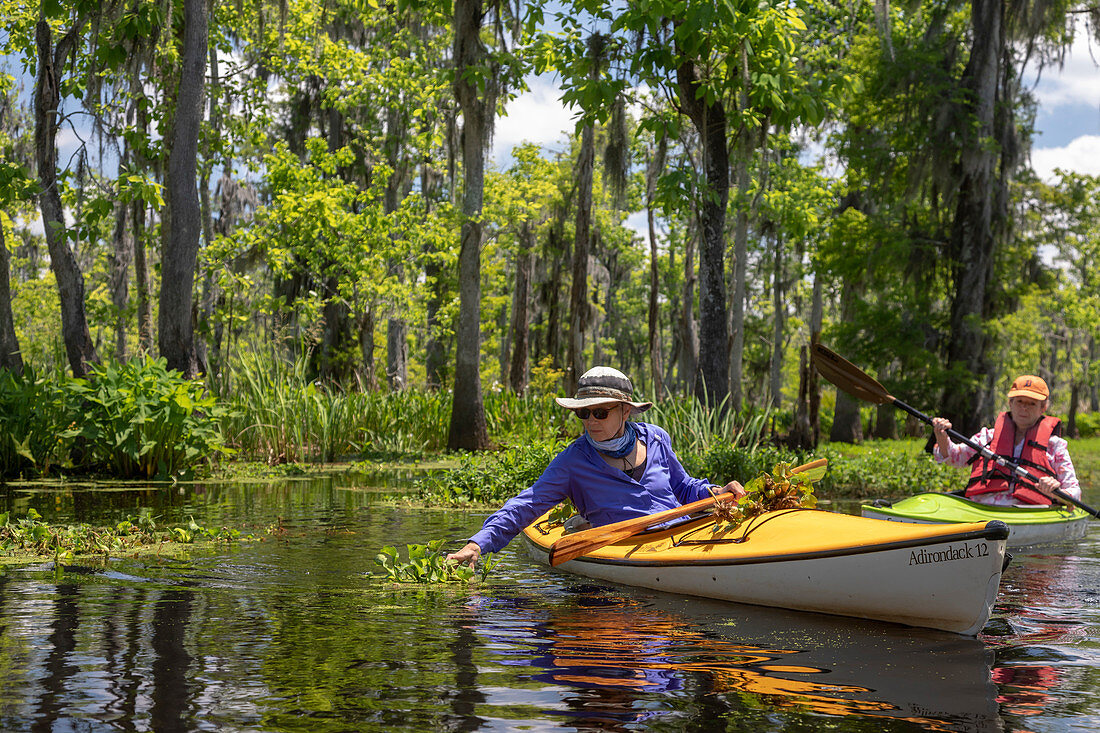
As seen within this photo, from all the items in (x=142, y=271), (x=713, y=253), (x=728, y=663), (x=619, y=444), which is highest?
(x=142, y=271)

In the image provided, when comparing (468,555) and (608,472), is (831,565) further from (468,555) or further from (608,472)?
(468,555)

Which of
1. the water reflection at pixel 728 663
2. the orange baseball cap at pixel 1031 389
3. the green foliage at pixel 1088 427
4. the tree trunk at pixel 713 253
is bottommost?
the water reflection at pixel 728 663

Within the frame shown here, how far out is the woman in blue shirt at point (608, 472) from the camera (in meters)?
6.75

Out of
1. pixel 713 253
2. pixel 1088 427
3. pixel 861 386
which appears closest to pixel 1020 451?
pixel 861 386

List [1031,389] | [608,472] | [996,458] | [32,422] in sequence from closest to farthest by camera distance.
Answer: [608,472] → [996,458] → [1031,389] → [32,422]

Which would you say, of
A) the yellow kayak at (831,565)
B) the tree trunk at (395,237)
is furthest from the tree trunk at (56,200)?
the yellow kayak at (831,565)

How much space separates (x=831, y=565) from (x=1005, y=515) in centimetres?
458

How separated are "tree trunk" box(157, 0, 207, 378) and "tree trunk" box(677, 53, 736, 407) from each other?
22.5 feet

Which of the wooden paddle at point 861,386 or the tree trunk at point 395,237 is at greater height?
the tree trunk at point 395,237

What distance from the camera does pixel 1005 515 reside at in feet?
31.6

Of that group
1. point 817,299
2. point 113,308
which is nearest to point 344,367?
point 113,308

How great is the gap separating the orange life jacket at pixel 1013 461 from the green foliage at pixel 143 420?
9.06 metres

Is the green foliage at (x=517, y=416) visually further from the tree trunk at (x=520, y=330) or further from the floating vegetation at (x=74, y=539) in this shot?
the floating vegetation at (x=74, y=539)

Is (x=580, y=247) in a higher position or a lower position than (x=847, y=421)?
higher
